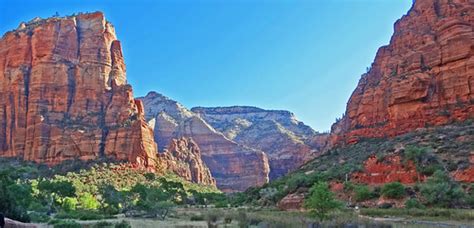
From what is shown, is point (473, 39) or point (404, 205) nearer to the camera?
point (404, 205)

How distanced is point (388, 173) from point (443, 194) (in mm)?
16595

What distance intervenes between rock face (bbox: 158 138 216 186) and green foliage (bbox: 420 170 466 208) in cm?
10692

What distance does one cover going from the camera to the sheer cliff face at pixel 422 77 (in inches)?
3120

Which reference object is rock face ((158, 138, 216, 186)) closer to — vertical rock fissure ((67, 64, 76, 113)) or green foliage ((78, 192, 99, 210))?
vertical rock fissure ((67, 64, 76, 113))

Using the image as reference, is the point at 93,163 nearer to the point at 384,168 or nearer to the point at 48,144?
the point at 48,144

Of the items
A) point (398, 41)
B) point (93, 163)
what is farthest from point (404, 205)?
point (93, 163)

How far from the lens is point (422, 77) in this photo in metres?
84.6

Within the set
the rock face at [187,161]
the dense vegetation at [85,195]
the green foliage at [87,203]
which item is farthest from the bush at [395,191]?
the rock face at [187,161]

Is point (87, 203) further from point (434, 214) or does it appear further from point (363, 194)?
point (434, 214)

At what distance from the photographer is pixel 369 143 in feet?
277

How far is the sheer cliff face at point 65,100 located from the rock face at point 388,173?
218 ft

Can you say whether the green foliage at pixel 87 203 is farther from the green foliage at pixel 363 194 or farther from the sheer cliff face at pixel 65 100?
the sheer cliff face at pixel 65 100

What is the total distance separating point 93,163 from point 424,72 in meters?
71.9

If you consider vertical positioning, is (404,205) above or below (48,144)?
below
